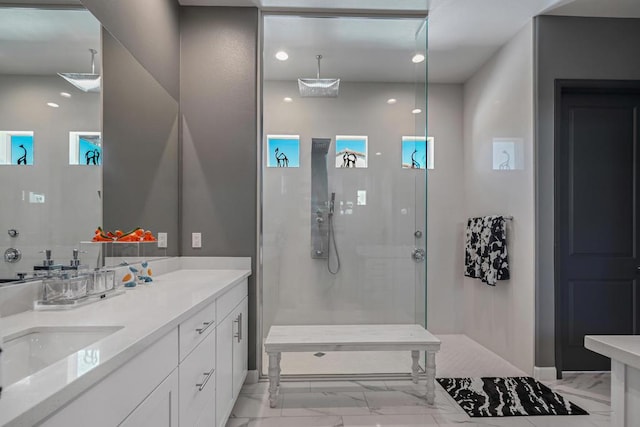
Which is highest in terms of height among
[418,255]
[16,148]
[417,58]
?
[417,58]

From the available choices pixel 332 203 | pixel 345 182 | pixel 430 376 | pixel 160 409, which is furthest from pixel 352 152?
pixel 160 409

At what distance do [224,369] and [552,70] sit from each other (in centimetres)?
315

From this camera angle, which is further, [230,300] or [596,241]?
[596,241]

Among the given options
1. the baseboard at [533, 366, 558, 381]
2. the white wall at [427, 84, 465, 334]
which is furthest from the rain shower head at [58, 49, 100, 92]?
the baseboard at [533, 366, 558, 381]

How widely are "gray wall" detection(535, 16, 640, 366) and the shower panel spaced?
1666 millimetres

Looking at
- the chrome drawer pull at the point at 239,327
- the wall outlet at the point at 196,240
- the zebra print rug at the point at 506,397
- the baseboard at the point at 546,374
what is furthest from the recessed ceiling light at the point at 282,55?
the baseboard at the point at 546,374

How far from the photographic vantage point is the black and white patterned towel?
3.09 meters

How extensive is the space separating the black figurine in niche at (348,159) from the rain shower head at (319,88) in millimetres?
515

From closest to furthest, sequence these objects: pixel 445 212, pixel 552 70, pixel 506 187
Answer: pixel 552 70
pixel 506 187
pixel 445 212

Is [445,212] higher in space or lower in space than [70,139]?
lower

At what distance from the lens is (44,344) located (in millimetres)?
1008

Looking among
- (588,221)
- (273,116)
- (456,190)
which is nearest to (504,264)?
(588,221)

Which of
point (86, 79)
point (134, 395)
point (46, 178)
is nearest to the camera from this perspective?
point (134, 395)

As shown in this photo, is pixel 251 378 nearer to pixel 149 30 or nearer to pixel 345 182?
pixel 345 182
